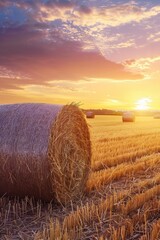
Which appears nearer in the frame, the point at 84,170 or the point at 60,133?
the point at 60,133

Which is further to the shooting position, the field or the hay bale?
the hay bale

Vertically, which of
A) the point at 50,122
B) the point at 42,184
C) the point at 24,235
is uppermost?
the point at 50,122

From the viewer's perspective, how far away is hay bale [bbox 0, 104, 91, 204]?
5969 mm

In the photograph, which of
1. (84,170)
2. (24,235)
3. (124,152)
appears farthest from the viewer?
(124,152)

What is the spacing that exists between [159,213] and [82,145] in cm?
229

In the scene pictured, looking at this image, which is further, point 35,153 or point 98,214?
point 35,153

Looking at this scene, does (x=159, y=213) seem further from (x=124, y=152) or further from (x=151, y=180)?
(x=124, y=152)

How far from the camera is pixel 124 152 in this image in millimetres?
11906

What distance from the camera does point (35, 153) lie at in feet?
19.5

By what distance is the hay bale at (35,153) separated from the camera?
5.97 meters

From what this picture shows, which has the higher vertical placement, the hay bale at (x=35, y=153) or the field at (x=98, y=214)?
the hay bale at (x=35, y=153)

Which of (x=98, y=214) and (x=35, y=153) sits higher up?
(x=35, y=153)

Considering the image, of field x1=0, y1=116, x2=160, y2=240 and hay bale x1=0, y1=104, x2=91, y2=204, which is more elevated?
hay bale x1=0, y1=104, x2=91, y2=204

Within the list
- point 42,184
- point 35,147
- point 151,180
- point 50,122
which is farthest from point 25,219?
point 151,180
